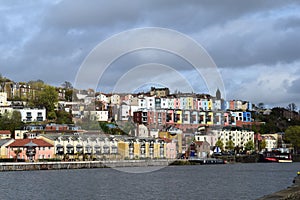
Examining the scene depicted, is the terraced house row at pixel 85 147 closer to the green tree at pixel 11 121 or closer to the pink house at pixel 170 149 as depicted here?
the pink house at pixel 170 149

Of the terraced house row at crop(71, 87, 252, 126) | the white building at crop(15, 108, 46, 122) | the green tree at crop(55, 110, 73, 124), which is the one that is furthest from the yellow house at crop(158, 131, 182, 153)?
the white building at crop(15, 108, 46, 122)

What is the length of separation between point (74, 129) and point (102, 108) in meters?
27.8

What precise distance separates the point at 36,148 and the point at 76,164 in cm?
693

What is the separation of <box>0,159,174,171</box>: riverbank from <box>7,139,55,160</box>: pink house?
6270mm

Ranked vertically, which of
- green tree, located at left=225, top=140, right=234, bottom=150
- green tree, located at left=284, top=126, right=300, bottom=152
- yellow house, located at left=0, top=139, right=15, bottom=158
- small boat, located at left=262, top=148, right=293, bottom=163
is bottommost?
small boat, located at left=262, top=148, right=293, bottom=163

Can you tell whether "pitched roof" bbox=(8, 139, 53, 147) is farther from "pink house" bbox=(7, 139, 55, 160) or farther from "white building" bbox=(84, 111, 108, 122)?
"white building" bbox=(84, 111, 108, 122)

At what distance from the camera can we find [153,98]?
144m

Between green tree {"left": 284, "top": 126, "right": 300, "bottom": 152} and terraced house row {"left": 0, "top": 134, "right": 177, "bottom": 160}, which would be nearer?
terraced house row {"left": 0, "top": 134, "right": 177, "bottom": 160}

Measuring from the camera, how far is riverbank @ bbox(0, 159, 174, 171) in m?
71.7

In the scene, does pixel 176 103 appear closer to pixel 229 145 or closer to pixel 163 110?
pixel 163 110

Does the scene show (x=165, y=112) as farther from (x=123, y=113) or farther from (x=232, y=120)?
(x=232, y=120)

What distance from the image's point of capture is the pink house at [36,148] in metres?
81.1

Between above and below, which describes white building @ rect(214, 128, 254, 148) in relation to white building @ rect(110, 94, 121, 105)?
below

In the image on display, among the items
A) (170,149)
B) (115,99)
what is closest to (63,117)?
(115,99)
